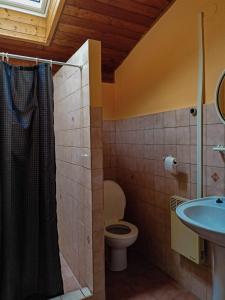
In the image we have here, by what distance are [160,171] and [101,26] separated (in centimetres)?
155

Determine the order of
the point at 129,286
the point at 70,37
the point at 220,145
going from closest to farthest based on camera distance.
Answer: the point at 220,145, the point at 129,286, the point at 70,37

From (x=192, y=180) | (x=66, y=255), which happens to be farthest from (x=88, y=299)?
(x=192, y=180)

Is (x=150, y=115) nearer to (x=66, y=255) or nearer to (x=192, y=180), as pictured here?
(x=192, y=180)

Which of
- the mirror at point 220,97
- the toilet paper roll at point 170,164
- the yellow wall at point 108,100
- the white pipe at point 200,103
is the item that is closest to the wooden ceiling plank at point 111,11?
the white pipe at point 200,103

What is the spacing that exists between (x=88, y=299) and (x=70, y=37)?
7.66 feet

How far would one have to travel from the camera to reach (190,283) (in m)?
1.98

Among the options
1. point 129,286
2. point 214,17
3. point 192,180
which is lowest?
point 129,286

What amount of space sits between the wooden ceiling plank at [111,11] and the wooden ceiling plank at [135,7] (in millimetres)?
33

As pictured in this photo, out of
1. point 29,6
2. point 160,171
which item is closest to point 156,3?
point 29,6

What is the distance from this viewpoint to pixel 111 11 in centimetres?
212

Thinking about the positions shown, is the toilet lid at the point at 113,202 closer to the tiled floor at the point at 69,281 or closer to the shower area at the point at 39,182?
the tiled floor at the point at 69,281

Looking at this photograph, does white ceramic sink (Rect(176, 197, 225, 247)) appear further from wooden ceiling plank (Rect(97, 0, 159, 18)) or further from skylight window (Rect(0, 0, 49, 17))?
skylight window (Rect(0, 0, 49, 17))

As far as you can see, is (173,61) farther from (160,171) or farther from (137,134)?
(160,171)

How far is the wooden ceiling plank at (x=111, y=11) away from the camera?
2.01 metres
